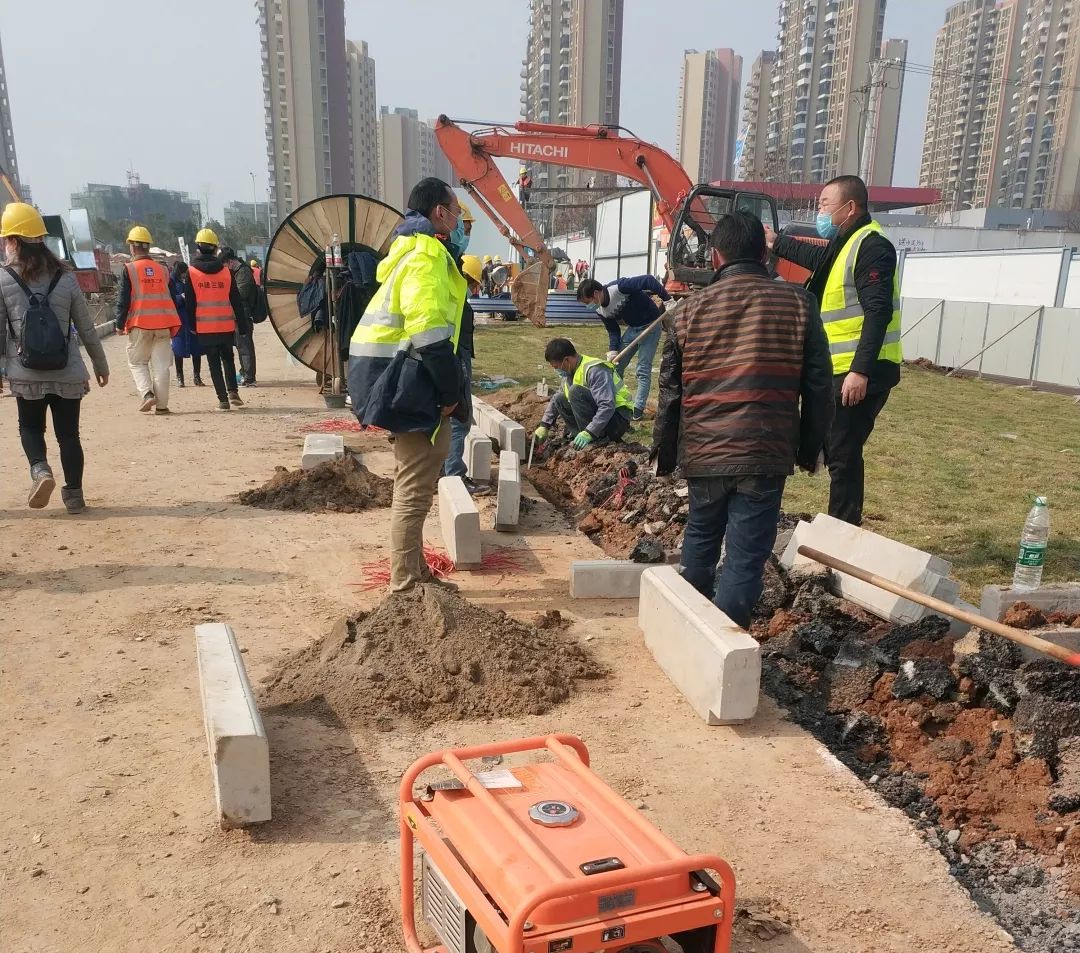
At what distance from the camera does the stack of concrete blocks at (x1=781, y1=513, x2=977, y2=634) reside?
4137mm

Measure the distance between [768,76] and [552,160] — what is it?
76.0 m

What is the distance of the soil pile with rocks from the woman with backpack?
472 cm

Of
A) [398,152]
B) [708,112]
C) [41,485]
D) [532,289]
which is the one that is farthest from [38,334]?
[398,152]

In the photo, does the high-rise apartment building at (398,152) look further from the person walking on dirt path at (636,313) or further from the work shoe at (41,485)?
the work shoe at (41,485)

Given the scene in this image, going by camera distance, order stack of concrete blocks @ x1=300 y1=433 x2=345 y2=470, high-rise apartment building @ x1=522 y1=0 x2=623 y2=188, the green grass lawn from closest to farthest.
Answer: the green grass lawn → stack of concrete blocks @ x1=300 y1=433 x2=345 y2=470 → high-rise apartment building @ x1=522 y1=0 x2=623 y2=188

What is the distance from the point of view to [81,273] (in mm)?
24812

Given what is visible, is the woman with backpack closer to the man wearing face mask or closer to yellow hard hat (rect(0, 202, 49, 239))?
yellow hard hat (rect(0, 202, 49, 239))

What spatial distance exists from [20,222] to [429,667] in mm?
4104

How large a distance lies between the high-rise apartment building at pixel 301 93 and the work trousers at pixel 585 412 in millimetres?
67531

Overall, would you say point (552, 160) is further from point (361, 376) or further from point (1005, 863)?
point (1005, 863)

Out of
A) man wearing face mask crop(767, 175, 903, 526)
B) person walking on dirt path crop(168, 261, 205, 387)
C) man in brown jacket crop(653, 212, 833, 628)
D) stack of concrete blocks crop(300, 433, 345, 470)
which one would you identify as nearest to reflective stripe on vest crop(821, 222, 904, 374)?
man wearing face mask crop(767, 175, 903, 526)

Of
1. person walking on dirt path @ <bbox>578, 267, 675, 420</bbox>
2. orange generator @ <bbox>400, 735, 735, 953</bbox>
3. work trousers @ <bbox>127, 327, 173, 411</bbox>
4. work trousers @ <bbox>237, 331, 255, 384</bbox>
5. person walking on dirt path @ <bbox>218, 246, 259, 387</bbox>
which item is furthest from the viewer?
work trousers @ <bbox>237, 331, 255, 384</bbox>

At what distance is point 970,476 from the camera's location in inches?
312

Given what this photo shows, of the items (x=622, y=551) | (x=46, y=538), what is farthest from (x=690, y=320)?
(x=46, y=538)
